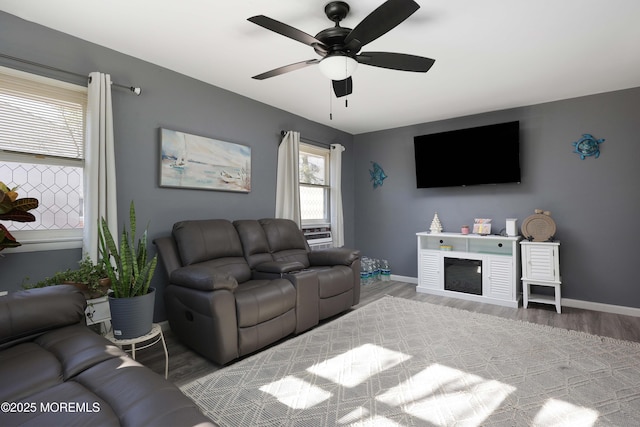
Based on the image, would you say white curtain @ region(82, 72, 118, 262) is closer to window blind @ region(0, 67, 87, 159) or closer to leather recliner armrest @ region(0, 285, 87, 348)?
window blind @ region(0, 67, 87, 159)

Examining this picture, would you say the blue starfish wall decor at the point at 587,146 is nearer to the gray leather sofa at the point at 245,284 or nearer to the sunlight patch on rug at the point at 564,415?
the gray leather sofa at the point at 245,284

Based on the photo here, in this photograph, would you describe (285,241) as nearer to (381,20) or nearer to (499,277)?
(381,20)

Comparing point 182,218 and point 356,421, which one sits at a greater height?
point 182,218

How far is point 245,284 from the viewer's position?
110 inches

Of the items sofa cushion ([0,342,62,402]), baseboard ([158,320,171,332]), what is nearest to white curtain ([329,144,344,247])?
baseboard ([158,320,171,332])

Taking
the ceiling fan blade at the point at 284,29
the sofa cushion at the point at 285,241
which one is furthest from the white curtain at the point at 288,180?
the ceiling fan blade at the point at 284,29

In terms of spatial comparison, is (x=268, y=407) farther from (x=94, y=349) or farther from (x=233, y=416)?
(x=94, y=349)

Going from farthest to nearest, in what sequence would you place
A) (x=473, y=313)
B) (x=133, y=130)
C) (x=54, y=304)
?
(x=473, y=313)
(x=133, y=130)
(x=54, y=304)

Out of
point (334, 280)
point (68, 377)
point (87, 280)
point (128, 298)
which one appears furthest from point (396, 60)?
point (87, 280)

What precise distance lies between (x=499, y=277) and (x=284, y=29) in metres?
3.61

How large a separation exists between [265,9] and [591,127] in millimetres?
3861

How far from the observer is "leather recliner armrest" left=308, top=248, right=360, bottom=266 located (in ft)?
11.4

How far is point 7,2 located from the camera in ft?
6.77

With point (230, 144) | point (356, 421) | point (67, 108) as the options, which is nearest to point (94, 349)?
point (356, 421)
